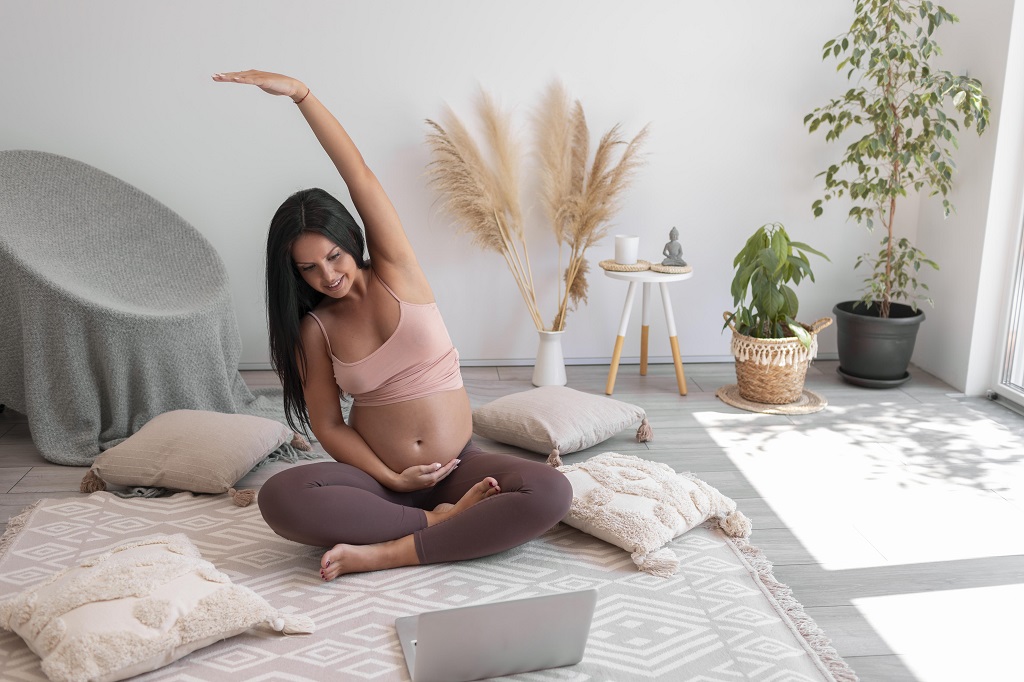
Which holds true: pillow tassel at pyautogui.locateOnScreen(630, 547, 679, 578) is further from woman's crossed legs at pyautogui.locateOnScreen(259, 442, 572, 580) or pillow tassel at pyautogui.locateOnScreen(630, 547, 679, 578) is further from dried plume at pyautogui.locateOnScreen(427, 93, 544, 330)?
dried plume at pyautogui.locateOnScreen(427, 93, 544, 330)

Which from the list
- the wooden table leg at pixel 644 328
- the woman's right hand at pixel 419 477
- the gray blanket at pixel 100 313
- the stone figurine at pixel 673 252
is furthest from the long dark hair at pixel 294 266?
the wooden table leg at pixel 644 328

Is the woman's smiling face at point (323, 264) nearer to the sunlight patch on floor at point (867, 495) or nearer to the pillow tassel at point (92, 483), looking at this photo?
the pillow tassel at point (92, 483)

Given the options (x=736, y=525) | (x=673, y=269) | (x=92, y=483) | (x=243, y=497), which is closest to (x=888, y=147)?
(x=673, y=269)

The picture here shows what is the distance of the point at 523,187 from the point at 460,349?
2.31 feet

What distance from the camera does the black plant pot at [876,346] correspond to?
3480mm

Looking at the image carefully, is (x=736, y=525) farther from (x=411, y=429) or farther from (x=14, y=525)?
(x=14, y=525)

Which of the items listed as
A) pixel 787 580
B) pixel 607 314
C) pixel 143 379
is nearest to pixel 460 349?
pixel 607 314

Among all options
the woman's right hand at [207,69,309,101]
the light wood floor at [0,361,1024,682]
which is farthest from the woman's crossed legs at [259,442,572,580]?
the woman's right hand at [207,69,309,101]

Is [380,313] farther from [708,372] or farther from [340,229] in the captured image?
[708,372]

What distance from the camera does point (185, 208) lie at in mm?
3654

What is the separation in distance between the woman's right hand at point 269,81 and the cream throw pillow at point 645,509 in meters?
1.13

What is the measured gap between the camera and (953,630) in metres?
1.89

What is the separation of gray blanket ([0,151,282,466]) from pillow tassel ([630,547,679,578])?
160 centimetres

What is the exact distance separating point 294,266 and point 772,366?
6.14 ft
